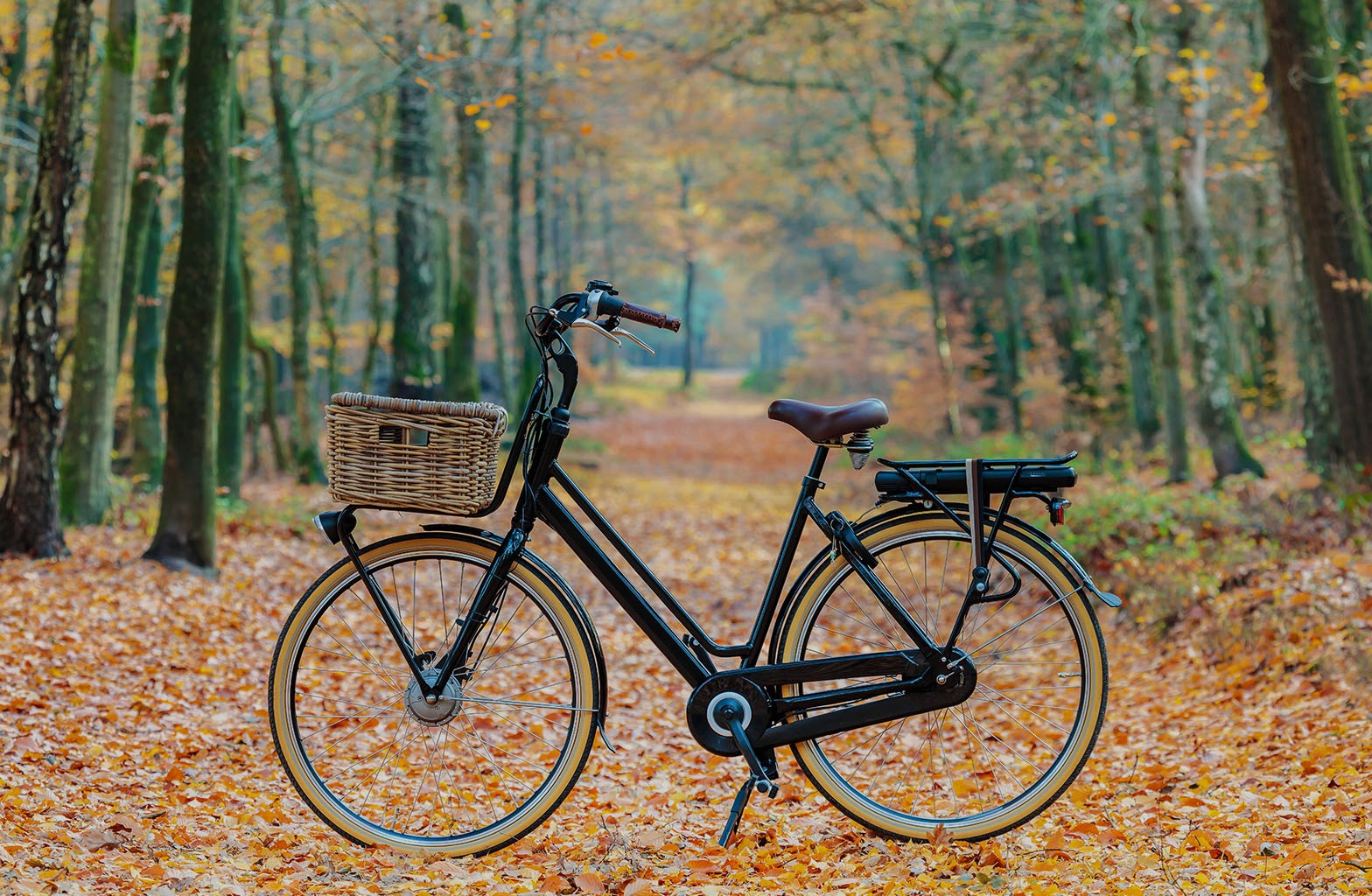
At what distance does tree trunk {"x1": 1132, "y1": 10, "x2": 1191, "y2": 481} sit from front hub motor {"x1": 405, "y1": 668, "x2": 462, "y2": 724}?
9.73 meters

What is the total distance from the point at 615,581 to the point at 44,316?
210 inches

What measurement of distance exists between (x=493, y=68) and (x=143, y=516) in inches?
260

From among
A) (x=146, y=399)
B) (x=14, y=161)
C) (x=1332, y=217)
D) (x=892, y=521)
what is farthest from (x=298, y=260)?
(x=892, y=521)

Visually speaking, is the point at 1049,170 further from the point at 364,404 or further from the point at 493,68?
the point at 364,404

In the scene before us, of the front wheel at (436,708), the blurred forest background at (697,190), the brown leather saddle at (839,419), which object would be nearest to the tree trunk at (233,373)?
the blurred forest background at (697,190)

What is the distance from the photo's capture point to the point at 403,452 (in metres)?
3.13

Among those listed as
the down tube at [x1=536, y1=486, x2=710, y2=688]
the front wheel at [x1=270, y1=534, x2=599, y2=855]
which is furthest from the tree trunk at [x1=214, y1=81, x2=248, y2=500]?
the down tube at [x1=536, y1=486, x2=710, y2=688]

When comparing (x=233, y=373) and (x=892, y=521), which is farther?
(x=233, y=373)

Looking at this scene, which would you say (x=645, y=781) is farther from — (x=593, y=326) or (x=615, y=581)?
(x=593, y=326)

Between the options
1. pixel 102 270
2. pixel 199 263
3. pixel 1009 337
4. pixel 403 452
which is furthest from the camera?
pixel 1009 337

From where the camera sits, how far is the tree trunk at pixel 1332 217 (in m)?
7.42

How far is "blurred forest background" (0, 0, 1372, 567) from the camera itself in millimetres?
7199

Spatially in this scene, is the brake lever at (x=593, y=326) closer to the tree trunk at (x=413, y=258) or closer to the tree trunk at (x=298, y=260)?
the tree trunk at (x=298, y=260)

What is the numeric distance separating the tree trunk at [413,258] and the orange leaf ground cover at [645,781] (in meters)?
6.14
